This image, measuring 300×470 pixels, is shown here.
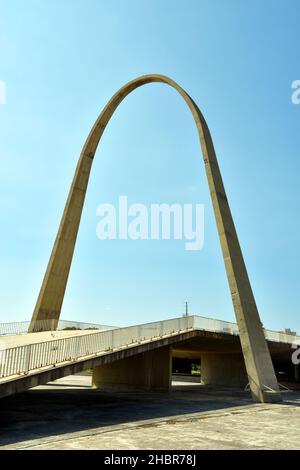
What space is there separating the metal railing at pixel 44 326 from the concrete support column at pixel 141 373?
3.12 meters

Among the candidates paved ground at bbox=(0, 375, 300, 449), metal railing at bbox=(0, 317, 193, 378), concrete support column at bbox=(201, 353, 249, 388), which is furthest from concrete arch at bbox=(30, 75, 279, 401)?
concrete support column at bbox=(201, 353, 249, 388)

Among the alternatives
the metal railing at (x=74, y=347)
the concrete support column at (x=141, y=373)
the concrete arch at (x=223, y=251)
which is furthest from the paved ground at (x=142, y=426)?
the concrete support column at (x=141, y=373)

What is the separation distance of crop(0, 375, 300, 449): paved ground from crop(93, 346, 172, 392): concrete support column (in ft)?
29.7

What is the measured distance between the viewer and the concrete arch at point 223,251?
2338 centimetres

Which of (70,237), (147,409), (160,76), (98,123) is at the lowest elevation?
(147,409)

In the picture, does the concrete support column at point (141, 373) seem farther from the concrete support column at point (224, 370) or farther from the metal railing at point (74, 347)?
the concrete support column at point (224, 370)

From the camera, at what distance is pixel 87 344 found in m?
18.1

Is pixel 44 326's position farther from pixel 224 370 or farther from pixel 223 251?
pixel 224 370

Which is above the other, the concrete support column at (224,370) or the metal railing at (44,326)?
the metal railing at (44,326)

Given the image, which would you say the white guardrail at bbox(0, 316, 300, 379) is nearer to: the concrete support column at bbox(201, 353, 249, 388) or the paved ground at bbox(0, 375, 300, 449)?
the paved ground at bbox(0, 375, 300, 449)
